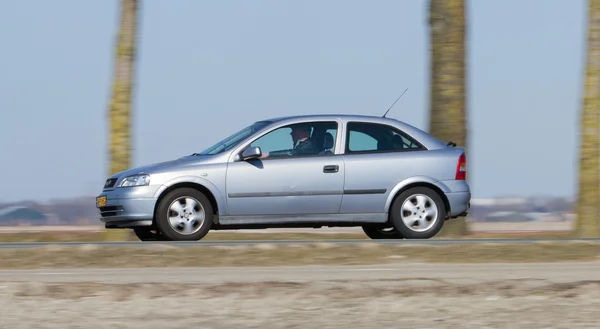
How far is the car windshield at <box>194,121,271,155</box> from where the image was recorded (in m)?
15.2

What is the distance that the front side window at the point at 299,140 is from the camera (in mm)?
15148

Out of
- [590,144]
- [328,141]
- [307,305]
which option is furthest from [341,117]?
[307,305]

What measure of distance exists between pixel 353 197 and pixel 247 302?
19.2 ft

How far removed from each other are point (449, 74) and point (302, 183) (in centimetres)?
384

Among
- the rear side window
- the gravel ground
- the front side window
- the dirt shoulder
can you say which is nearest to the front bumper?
the front side window

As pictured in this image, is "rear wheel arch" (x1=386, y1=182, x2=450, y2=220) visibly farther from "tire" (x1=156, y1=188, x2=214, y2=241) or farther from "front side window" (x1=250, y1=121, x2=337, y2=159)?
"tire" (x1=156, y1=188, x2=214, y2=241)

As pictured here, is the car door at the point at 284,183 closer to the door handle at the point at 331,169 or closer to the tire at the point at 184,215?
the door handle at the point at 331,169

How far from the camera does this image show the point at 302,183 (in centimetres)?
1495

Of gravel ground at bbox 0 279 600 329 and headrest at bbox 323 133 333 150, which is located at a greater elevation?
headrest at bbox 323 133 333 150

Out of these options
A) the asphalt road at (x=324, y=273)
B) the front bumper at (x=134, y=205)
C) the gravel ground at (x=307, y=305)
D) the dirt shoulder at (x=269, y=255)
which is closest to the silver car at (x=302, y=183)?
the front bumper at (x=134, y=205)

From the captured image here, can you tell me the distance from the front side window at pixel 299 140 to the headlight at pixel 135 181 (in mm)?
1323

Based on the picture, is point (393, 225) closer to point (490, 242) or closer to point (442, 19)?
point (490, 242)

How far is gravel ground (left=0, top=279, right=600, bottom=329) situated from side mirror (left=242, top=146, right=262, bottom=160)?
4544 mm

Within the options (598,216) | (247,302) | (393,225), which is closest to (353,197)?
(393,225)
